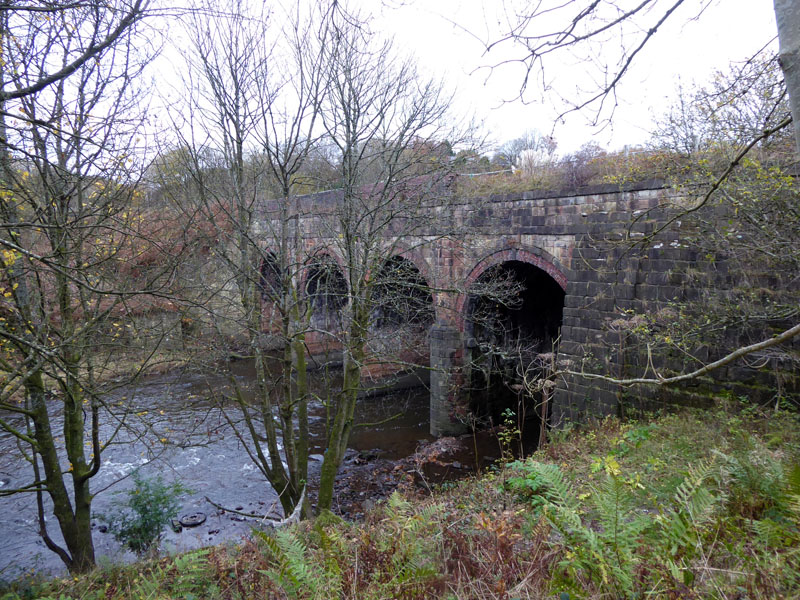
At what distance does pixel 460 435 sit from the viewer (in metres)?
11.9

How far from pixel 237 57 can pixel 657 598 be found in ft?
22.8

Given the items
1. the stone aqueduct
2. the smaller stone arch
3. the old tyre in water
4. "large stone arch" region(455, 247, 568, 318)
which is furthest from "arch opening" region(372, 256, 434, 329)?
the old tyre in water

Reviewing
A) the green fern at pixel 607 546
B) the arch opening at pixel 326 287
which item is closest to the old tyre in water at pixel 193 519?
the arch opening at pixel 326 287

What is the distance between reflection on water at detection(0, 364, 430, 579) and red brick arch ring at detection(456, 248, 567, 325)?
4.16m

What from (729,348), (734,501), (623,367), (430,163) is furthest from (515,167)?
(734,501)

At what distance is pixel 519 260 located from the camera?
10.1 m

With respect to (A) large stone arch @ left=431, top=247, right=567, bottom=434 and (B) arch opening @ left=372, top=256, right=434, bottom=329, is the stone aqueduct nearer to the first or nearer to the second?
(A) large stone arch @ left=431, top=247, right=567, bottom=434

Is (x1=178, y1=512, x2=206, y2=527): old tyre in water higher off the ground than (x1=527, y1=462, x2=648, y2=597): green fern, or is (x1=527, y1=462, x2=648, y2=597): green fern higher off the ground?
(x1=527, y1=462, x2=648, y2=597): green fern

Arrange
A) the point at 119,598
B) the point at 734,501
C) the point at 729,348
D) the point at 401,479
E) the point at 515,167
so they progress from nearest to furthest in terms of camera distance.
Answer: the point at 734,501 → the point at 119,598 → the point at 729,348 → the point at 401,479 → the point at 515,167

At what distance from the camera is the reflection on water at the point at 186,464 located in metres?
6.41

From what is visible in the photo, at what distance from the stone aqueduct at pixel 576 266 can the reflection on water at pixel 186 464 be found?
2508 mm

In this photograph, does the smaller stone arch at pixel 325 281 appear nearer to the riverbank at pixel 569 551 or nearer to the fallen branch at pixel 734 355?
the riverbank at pixel 569 551

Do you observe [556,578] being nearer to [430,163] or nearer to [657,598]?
[657,598]

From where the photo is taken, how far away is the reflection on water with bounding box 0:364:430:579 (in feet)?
21.0
